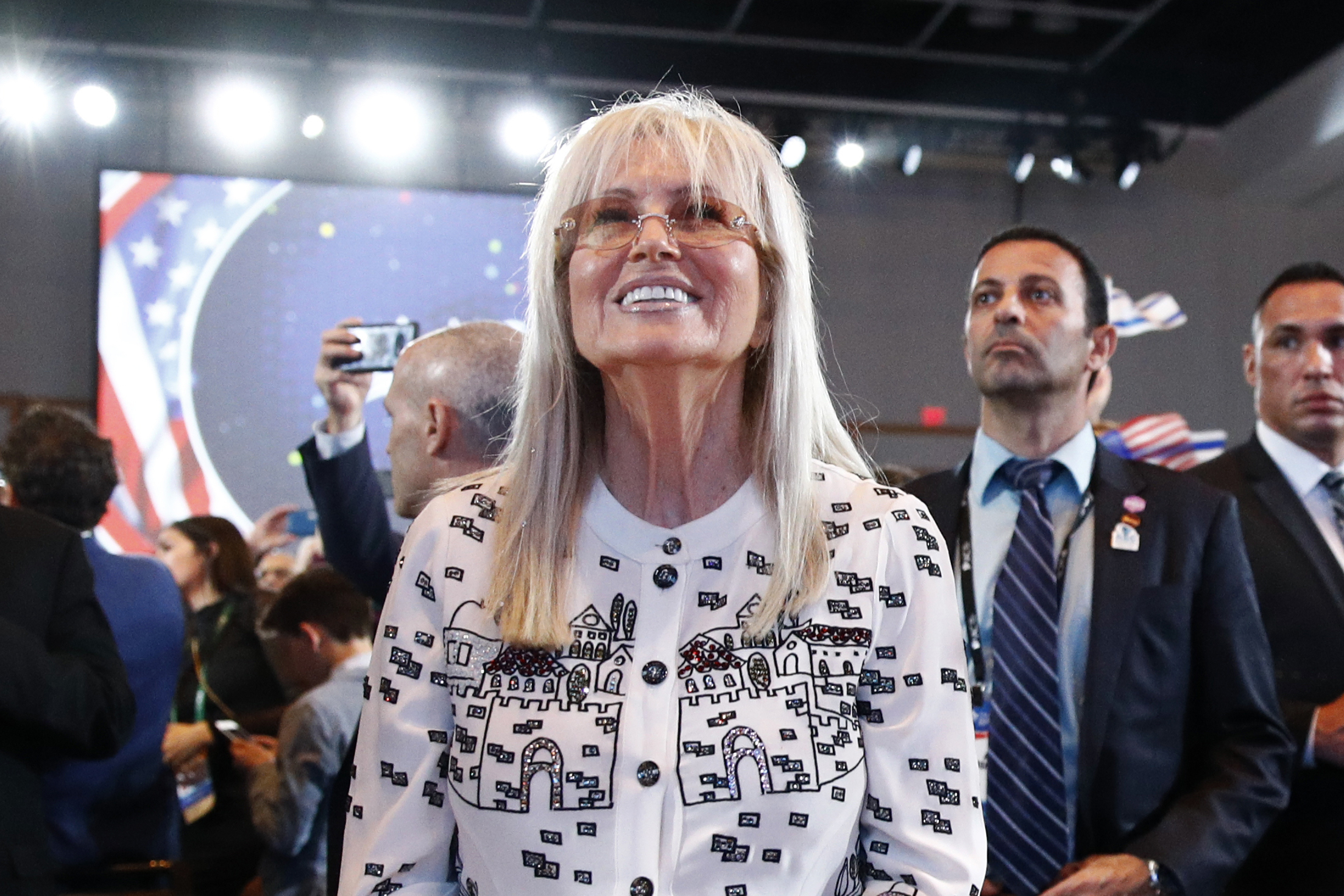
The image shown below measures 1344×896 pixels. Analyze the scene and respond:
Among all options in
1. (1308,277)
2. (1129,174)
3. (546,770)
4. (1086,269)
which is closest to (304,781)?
(546,770)

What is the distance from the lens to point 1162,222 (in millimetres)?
9297

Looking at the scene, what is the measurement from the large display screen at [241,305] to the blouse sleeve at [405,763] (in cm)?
615

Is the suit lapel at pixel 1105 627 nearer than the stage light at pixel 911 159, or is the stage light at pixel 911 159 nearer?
the suit lapel at pixel 1105 627

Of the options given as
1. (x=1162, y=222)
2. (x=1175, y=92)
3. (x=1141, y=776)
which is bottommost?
(x=1141, y=776)

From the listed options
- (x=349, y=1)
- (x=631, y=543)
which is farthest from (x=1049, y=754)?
(x=349, y=1)

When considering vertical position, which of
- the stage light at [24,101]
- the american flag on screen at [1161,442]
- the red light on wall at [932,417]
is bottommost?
the american flag on screen at [1161,442]

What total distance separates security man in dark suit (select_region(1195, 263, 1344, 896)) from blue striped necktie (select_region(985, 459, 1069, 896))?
2.29 ft

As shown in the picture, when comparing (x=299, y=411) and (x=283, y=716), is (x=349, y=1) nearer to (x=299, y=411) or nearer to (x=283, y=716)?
(x=299, y=411)

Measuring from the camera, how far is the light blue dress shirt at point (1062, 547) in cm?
219

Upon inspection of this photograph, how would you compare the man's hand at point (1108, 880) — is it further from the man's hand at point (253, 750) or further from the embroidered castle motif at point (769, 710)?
the man's hand at point (253, 750)

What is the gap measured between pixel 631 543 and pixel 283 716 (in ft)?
5.71

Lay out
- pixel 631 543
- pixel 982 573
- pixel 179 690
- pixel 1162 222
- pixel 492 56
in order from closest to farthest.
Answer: pixel 631 543
pixel 982 573
pixel 179 690
pixel 492 56
pixel 1162 222

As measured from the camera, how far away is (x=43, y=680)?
1.99 m

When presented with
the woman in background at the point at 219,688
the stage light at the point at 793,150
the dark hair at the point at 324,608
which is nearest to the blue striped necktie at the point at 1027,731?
the dark hair at the point at 324,608
